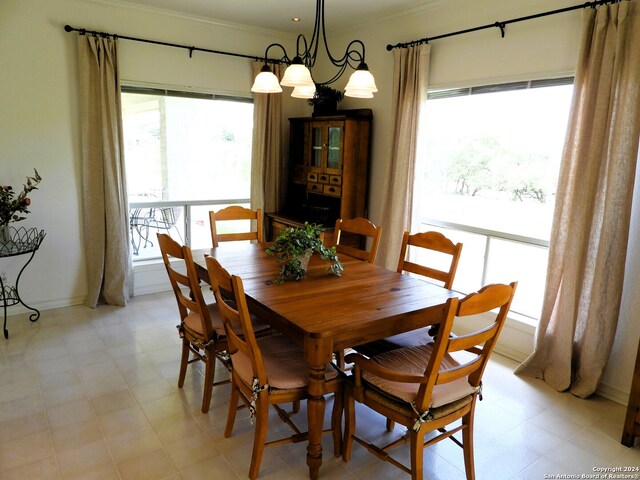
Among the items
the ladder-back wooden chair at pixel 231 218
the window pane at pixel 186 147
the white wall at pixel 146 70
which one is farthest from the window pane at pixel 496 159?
the window pane at pixel 186 147

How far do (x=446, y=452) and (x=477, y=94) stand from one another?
8.94 feet

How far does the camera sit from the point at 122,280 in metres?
4.31

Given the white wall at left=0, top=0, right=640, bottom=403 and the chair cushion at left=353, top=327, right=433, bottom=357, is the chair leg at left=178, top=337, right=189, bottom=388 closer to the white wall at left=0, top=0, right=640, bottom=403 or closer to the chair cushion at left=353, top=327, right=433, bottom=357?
the chair cushion at left=353, top=327, right=433, bottom=357

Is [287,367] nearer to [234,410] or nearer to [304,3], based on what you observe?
[234,410]

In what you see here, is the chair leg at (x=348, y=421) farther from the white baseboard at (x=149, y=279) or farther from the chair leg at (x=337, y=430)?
the white baseboard at (x=149, y=279)

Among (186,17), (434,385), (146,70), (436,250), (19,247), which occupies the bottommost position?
(434,385)

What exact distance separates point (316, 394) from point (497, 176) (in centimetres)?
248

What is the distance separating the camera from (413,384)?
2.02 meters

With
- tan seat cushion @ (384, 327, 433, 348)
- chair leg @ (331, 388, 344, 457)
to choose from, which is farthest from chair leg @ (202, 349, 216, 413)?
tan seat cushion @ (384, 327, 433, 348)

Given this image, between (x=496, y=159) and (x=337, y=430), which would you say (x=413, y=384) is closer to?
(x=337, y=430)

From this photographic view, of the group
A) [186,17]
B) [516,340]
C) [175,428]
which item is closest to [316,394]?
[175,428]

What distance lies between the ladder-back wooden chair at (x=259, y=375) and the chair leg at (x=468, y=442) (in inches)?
23.3

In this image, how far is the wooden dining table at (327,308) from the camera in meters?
1.97

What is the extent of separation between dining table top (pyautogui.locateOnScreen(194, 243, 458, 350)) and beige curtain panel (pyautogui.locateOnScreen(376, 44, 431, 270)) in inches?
50.5
